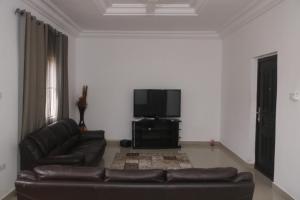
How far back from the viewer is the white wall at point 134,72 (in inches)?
290

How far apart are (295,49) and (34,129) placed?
4.10 metres

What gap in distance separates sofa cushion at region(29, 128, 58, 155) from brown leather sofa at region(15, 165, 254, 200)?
161cm

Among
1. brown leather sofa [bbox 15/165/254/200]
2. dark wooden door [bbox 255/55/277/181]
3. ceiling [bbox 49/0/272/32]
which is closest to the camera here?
brown leather sofa [bbox 15/165/254/200]

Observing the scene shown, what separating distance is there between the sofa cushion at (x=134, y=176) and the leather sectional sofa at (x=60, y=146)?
1.42 metres

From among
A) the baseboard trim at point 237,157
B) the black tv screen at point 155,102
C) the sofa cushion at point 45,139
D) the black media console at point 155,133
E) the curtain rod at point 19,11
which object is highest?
the curtain rod at point 19,11

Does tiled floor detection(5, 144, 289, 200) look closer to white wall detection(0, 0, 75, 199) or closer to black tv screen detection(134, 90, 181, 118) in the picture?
white wall detection(0, 0, 75, 199)

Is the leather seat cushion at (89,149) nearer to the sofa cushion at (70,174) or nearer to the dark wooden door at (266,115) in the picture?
the sofa cushion at (70,174)

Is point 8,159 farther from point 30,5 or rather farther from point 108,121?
point 108,121

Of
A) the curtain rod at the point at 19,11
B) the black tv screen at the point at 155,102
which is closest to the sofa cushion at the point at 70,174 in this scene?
the curtain rod at the point at 19,11

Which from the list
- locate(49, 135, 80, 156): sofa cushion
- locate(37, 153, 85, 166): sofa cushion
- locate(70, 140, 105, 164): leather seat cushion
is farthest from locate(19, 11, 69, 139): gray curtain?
locate(70, 140, 105, 164): leather seat cushion

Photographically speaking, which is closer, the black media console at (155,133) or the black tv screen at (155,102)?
the black media console at (155,133)

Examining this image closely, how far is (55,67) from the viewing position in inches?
218

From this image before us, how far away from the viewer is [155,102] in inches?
281

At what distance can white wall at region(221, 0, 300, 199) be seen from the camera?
3719 mm
